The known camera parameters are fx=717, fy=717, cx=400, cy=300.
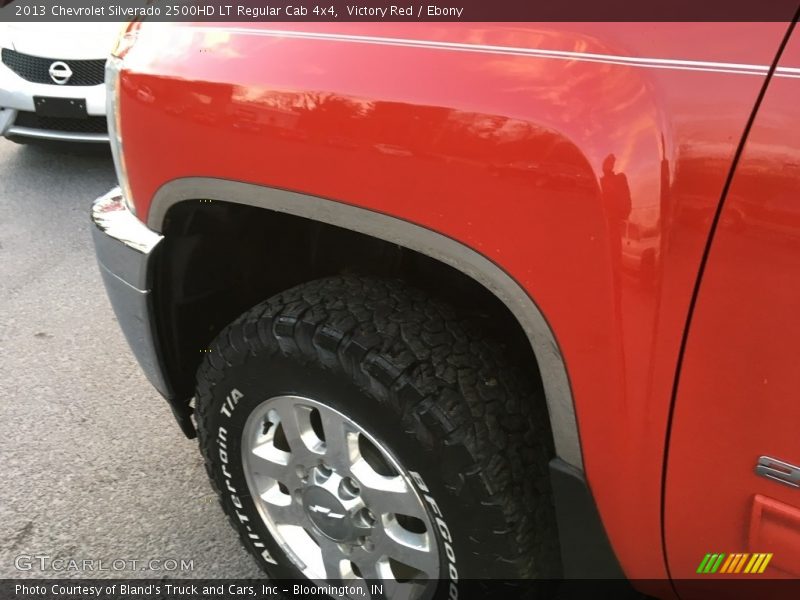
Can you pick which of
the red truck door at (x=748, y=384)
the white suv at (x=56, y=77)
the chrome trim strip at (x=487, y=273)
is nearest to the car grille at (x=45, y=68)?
the white suv at (x=56, y=77)

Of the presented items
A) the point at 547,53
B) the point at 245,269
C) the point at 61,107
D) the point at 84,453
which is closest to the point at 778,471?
the point at 547,53

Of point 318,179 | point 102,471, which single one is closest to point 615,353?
point 318,179

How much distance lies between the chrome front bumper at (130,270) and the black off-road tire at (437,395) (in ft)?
1.15

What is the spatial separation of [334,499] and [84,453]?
1.34 m

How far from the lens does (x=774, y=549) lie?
114 cm

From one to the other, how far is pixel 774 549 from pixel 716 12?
2.71 ft

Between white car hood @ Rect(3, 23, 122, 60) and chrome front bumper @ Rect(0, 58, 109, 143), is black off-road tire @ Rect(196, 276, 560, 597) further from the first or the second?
white car hood @ Rect(3, 23, 122, 60)

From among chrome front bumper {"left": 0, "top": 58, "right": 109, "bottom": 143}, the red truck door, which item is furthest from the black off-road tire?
chrome front bumper {"left": 0, "top": 58, "right": 109, "bottom": 143}

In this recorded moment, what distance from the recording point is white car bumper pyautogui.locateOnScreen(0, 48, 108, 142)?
4711mm

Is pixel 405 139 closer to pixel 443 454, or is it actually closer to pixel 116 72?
pixel 443 454

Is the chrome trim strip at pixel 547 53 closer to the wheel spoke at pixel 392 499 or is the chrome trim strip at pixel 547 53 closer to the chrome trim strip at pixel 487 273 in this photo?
the chrome trim strip at pixel 487 273

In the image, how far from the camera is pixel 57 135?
15.9 feet

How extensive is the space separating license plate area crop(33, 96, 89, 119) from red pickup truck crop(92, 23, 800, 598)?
128 inches

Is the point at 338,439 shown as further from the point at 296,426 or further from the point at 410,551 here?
the point at 410,551
